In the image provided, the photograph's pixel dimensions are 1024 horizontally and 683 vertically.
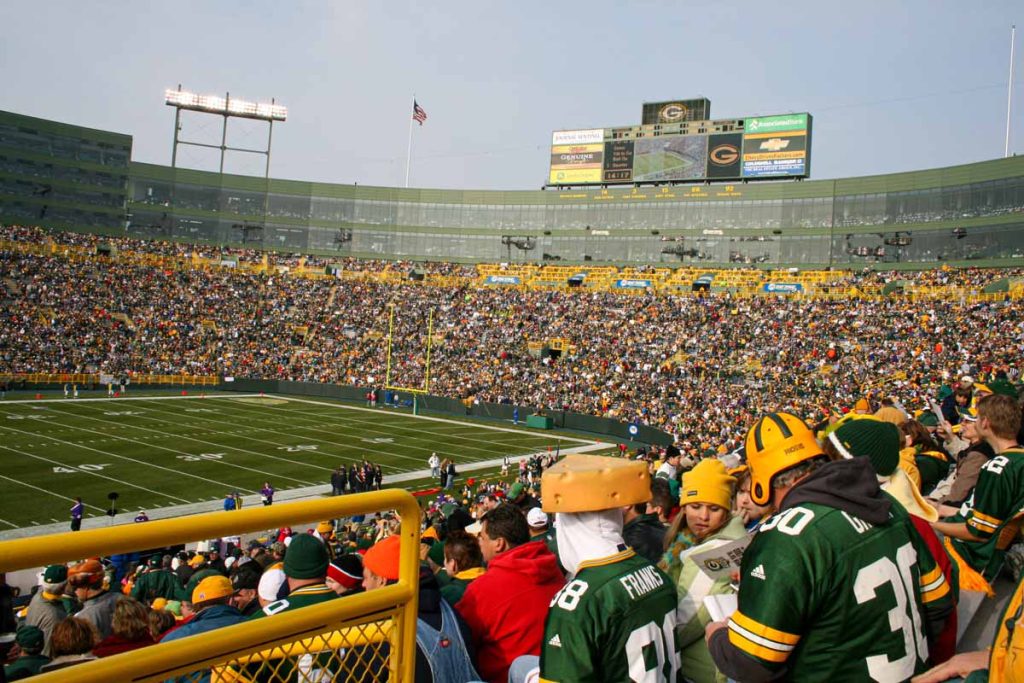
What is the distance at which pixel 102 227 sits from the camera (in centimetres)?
6794

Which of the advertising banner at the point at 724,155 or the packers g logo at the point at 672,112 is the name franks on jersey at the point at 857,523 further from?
the packers g logo at the point at 672,112

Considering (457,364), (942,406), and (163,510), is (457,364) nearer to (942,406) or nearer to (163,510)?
(163,510)

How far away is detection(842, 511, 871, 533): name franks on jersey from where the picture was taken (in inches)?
97.9

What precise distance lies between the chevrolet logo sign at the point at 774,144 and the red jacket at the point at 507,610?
202 feet

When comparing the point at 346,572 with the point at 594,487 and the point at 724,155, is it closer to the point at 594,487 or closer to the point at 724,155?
the point at 594,487

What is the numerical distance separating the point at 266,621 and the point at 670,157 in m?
64.9

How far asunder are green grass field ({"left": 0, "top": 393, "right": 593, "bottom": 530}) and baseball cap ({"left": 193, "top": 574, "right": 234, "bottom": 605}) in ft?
60.4

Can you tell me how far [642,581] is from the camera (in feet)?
9.13

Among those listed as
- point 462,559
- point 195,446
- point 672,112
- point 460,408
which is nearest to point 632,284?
point 672,112

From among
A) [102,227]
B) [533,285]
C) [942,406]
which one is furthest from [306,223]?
[942,406]

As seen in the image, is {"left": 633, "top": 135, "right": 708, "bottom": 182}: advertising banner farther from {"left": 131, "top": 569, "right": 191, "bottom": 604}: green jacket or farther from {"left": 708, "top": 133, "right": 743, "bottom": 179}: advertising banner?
{"left": 131, "top": 569, "right": 191, "bottom": 604}: green jacket

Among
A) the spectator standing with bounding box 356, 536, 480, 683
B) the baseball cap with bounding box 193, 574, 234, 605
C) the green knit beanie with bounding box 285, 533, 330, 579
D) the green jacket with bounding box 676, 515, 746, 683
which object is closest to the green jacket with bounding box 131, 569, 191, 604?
the baseball cap with bounding box 193, 574, 234, 605

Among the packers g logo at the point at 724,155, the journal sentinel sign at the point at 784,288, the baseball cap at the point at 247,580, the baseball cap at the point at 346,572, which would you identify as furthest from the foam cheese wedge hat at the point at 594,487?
the packers g logo at the point at 724,155

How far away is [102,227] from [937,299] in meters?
67.2
